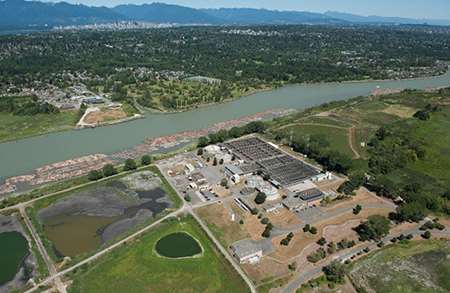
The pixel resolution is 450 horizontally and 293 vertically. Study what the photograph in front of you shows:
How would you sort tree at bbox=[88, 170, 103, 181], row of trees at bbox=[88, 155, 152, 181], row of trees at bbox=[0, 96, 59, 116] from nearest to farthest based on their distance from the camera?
tree at bbox=[88, 170, 103, 181] → row of trees at bbox=[88, 155, 152, 181] → row of trees at bbox=[0, 96, 59, 116]

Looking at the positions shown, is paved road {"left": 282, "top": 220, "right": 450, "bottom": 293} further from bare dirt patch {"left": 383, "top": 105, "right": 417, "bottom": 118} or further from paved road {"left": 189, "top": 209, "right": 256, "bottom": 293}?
bare dirt patch {"left": 383, "top": 105, "right": 417, "bottom": 118}

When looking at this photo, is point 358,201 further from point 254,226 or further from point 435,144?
point 435,144

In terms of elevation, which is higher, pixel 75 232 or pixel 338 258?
pixel 338 258

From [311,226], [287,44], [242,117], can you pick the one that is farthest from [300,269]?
[287,44]

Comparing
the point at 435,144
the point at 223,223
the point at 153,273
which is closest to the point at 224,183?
the point at 223,223

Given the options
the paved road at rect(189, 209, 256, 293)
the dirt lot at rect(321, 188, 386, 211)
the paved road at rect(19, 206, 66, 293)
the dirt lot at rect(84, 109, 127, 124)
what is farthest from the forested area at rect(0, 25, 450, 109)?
the dirt lot at rect(321, 188, 386, 211)
